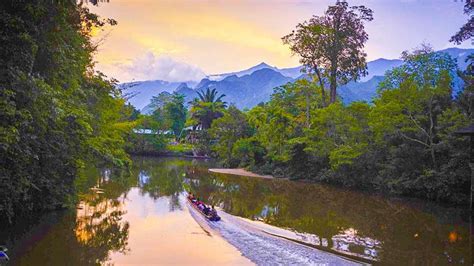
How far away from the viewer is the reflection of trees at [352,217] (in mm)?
13445

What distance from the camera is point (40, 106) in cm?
1052

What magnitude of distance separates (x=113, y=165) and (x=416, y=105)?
17.2 meters

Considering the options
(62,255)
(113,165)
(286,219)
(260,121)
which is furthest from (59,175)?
(260,121)

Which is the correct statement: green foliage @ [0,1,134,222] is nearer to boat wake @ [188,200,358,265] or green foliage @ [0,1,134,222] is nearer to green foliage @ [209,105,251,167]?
boat wake @ [188,200,358,265]

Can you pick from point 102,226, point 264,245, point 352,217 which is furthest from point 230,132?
point 264,245

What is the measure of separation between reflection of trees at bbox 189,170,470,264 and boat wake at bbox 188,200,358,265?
4.67 feet

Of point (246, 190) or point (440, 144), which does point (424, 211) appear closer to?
point (440, 144)

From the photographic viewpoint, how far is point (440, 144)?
2217cm

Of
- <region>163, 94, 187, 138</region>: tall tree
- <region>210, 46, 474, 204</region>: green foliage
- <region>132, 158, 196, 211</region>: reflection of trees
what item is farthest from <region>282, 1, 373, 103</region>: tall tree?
<region>163, 94, 187, 138</region>: tall tree

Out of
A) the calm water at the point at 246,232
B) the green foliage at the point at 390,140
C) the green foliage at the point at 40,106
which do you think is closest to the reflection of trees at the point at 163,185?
the calm water at the point at 246,232

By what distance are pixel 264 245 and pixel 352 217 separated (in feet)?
24.7

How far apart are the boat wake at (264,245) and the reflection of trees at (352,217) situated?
1.42 m

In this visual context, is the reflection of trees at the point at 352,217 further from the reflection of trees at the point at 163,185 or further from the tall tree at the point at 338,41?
the tall tree at the point at 338,41

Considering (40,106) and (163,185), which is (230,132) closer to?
(163,185)
